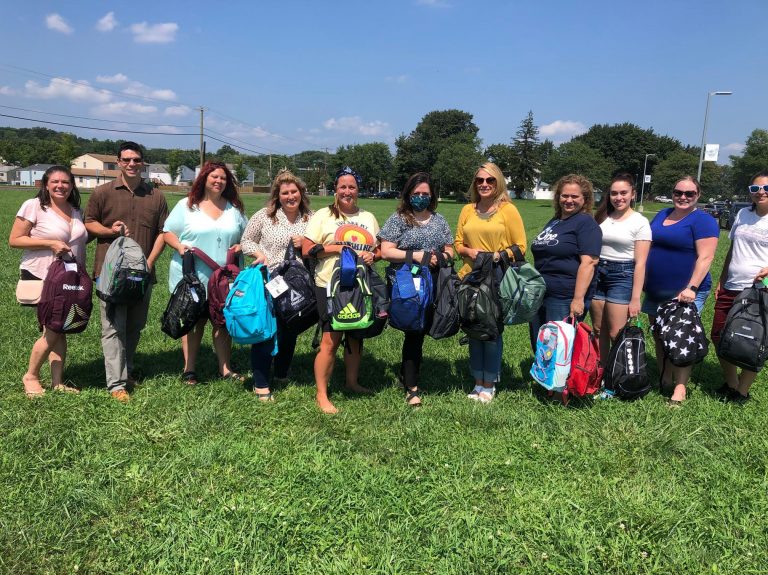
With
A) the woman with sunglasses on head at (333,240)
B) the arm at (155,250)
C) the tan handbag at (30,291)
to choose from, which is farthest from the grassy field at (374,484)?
the arm at (155,250)

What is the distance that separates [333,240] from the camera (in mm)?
4320

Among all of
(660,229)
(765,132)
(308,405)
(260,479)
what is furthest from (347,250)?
(765,132)

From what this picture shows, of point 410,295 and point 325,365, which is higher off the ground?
point 410,295

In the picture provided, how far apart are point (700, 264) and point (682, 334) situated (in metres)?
0.63

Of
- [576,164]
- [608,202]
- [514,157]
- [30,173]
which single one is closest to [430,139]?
[514,157]

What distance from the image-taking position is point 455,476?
3432 mm

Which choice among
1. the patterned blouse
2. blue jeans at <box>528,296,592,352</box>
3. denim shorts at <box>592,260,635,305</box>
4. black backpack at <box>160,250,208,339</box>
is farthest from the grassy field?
the patterned blouse

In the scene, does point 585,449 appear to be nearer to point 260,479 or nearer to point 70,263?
point 260,479

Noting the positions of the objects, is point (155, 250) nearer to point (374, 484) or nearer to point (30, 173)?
point (374, 484)

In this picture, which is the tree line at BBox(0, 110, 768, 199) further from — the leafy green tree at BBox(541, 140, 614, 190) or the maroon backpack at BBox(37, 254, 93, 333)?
the maroon backpack at BBox(37, 254, 93, 333)

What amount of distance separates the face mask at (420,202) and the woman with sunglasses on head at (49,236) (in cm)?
286

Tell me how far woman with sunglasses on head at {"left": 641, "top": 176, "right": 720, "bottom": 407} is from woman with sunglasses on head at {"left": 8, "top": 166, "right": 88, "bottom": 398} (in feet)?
16.9

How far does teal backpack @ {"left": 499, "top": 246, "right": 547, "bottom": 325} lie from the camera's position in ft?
13.9

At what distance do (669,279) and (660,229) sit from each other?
464mm
